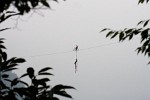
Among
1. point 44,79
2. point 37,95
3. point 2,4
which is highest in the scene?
point 2,4

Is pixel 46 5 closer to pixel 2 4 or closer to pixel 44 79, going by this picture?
pixel 2 4

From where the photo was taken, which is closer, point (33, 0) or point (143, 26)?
point (33, 0)

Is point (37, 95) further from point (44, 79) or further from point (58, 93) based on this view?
point (58, 93)

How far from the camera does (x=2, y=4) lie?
4.39 ft

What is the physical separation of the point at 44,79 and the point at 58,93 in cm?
28

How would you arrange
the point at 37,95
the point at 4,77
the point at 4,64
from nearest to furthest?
the point at 37,95
the point at 4,64
the point at 4,77

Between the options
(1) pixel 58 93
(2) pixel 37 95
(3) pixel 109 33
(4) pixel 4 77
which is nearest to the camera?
(1) pixel 58 93

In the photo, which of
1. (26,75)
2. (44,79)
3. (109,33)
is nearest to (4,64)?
(26,75)

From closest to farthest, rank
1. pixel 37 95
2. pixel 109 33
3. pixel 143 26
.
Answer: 1. pixel 37 95
2. pixel 143 26
3. pixel 109 33

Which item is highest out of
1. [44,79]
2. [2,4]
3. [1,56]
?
[2,4]

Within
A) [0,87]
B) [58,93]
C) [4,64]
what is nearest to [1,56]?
[4,64]

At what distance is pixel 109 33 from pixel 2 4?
256 cm

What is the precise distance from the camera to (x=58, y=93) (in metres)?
1.86

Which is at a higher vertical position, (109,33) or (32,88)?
(109,33)
